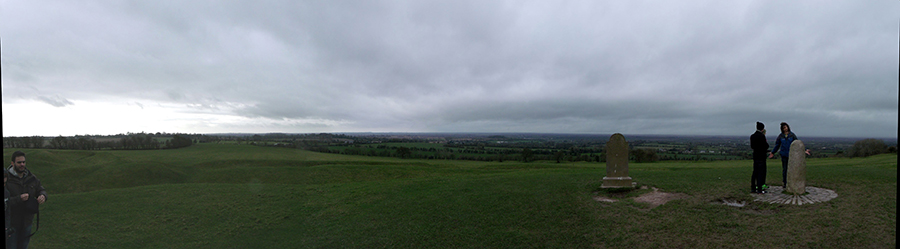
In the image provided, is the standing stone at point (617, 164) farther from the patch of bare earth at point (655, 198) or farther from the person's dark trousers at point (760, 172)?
the person's dark trousers at point (760, 172)

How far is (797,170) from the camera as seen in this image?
9.09 m

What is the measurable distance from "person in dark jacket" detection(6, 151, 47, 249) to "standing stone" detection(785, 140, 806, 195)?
17674 millimetres

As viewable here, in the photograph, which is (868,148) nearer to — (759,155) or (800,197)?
(759,155)

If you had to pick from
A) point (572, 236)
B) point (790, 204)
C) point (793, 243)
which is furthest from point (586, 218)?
point (790, 204)

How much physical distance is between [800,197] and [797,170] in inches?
34.9

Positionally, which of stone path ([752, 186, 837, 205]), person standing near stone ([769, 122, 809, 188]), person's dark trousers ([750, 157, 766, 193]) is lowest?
stone path ([752, 186, 837, 205])

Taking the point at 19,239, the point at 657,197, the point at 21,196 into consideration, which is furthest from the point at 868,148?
the point at 19,239

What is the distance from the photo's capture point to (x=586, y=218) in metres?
8.30

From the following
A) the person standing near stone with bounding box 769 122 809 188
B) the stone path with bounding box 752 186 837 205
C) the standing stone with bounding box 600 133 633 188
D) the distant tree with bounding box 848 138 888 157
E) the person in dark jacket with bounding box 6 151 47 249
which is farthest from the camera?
the distant tree with bounding box 848 138 888 157

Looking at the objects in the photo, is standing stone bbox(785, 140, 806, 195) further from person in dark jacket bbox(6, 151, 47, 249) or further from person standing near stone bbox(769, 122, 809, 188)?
person in dark jacket bbox(6, 151, 47, 249)

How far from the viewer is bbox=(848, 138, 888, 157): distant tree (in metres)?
32.1

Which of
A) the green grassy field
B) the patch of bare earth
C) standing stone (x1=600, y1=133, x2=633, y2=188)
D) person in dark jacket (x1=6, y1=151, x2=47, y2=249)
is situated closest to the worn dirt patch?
the patch of bare earth

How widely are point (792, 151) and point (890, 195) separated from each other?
2078mm

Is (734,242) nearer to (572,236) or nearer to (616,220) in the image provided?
(616,220)
